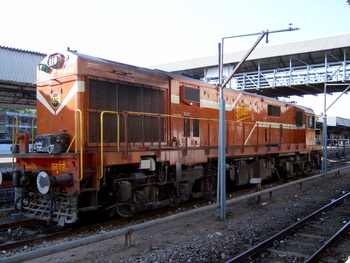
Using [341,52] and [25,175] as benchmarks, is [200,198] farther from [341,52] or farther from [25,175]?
[341,52]

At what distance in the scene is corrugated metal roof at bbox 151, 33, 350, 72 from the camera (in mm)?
22078

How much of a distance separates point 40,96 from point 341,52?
21959 millimetres

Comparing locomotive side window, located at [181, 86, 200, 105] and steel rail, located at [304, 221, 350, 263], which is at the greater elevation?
locomotive side window, located at [181, 86, 200, 105]

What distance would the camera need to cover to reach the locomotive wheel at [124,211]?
7.81m

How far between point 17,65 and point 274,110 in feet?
38.8

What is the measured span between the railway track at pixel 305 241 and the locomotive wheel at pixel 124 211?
3.46 meters

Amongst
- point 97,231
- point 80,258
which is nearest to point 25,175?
point 97,231

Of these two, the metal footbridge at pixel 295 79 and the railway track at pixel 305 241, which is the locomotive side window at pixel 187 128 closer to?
the railway track at pixel 305 241

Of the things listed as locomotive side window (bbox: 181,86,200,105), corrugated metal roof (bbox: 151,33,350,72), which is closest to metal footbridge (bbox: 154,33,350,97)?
corrugated metal roof (bbox: 151,33,350,72)

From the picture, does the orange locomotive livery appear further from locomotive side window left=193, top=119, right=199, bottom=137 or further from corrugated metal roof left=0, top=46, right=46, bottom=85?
corrugated metal roof left=0, top=46, right=46, bottom=85

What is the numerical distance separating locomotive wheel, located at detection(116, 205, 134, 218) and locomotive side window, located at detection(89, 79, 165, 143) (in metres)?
1.67

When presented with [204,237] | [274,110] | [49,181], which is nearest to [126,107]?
[49,181]

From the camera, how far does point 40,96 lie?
→ 8617mm

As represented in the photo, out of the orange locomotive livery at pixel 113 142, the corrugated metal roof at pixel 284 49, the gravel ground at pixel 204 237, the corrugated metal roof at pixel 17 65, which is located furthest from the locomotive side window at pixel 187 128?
the corrugated metal roof at pixel 284 49
